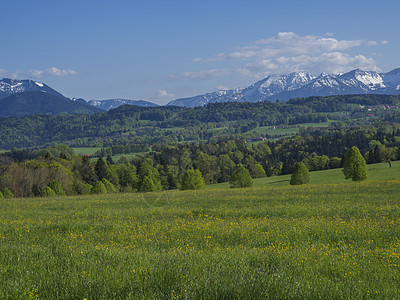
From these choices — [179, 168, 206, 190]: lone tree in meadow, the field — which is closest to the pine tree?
[179, 168, 206, 190]: lone tree in meadow

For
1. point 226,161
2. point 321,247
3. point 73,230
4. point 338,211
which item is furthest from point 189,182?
point 226,161

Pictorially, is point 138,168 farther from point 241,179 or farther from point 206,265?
point 206,265

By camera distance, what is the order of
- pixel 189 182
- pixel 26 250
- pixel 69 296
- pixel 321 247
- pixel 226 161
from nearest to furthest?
pixel 69 296, pixel 26 250, pixel 321 247, pixel 189 182, pixel 226 161

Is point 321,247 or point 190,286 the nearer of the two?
point 190,286

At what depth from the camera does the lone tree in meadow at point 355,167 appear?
2542 inches

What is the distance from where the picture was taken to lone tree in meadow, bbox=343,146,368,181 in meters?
64.6

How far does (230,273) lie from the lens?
7555 millimetres

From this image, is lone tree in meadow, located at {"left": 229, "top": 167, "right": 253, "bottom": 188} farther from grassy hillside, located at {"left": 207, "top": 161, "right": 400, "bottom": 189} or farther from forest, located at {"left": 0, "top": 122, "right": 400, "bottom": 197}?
grassy hillside, located at {"left": 207, "top": 161, "right": 400, "bottom": 189}

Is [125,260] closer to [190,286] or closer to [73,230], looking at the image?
[190,286]

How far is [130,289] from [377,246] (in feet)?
32.8

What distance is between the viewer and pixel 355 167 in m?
65.3

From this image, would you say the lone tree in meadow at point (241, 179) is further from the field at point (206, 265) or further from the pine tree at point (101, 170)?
the field at point (206, 265)

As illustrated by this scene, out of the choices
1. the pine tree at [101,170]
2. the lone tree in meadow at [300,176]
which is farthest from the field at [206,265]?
the pine tree at [101,170]

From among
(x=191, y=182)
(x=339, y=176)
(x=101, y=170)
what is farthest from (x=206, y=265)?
(x=101, y=170)
